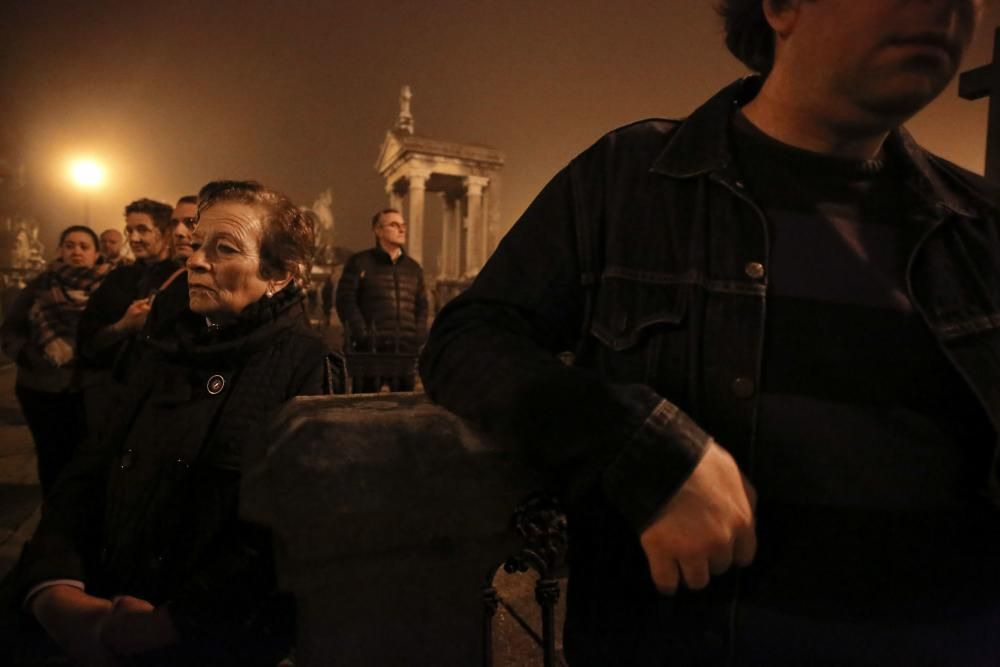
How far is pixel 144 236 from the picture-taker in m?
4.76

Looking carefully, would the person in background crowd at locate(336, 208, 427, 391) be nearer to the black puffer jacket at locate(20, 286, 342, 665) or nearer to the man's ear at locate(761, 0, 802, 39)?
the black puffer jacket at locate(20, 286, 342, 665)

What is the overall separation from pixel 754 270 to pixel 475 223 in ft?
74.5

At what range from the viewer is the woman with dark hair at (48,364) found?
433 cm

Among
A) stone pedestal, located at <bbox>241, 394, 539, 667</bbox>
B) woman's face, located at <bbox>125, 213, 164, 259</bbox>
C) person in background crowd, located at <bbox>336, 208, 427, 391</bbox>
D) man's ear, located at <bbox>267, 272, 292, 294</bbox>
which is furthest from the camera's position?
person in background crowd, located at <bbox>336, 208, 427, 391</bbox>

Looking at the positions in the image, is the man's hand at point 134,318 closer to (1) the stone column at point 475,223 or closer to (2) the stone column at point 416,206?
(2) the stone column at point 416,206

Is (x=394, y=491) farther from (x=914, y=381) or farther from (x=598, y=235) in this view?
(x=914, y=381)

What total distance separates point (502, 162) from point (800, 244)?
2339 centimetres

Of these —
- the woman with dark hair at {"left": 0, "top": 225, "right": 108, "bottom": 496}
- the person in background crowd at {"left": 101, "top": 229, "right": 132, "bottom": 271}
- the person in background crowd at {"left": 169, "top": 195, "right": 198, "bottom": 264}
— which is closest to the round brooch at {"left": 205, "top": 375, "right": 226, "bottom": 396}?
the person in background crowd at {"left": 169, "top": 195, "right": 198, "bottom": 264}

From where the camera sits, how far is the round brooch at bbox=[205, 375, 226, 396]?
2.08 meters

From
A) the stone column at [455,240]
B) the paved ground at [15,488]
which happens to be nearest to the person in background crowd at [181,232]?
the paved ground at [15,488]

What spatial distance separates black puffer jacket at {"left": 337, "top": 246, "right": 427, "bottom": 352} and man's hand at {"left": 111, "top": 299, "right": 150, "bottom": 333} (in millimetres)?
3653

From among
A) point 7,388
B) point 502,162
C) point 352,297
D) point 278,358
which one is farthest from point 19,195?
point 278,358

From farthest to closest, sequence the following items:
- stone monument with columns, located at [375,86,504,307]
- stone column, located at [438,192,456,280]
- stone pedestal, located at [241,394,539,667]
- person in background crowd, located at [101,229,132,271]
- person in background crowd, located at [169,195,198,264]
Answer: stone column, located at [438,192,456,280] < stone monument with columns, located at [375,86,504,307] < person in background crowd, located at [101,229,132,271] < person in background crowd, located at [169,195,198,264] < stone pedestal, located at [241,394,539,667]

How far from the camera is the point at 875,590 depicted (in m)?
1.18
